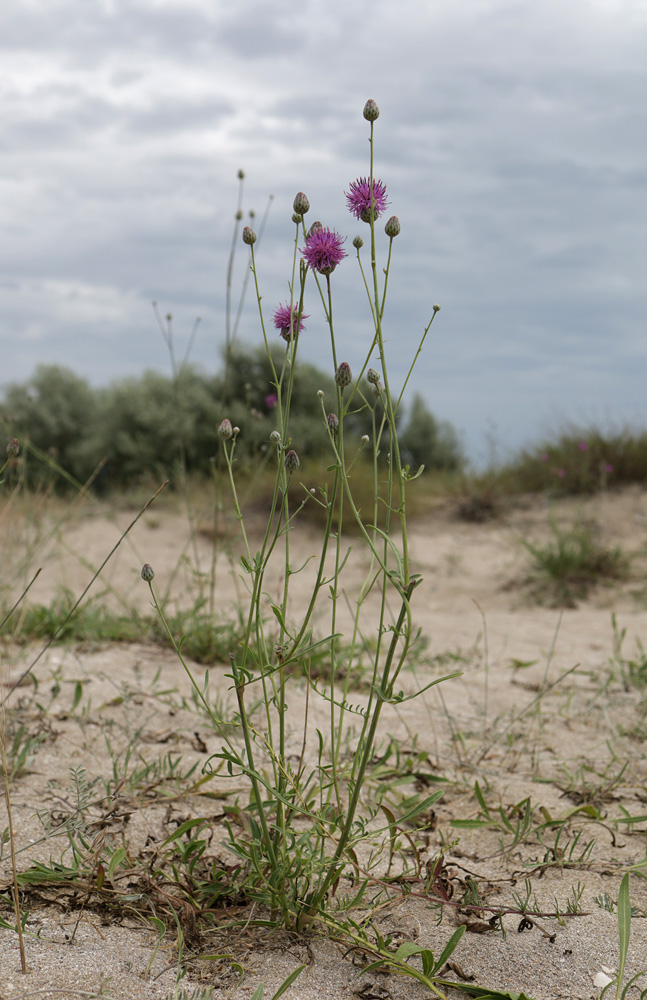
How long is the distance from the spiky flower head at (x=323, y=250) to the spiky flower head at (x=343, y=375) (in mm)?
158

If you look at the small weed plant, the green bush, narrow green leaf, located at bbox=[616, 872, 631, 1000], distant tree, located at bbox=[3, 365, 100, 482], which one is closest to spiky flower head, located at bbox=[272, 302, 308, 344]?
narrow green leaf, located at bbox=[616, 872, 631, 1000]

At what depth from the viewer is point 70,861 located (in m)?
1.50

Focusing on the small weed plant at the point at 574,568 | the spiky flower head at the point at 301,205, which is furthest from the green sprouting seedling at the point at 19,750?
the small weed plant at the point at 574,568

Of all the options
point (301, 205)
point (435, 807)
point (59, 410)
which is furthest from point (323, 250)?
point (59, 410)

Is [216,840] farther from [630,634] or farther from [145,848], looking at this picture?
[630,634]

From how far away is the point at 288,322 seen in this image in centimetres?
131

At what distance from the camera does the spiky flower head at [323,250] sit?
3.93 feet

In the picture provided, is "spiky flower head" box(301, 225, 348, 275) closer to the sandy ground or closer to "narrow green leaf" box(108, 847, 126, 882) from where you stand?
the sandy ground

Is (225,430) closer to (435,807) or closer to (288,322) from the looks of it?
(288,322)

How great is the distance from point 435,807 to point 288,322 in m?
1.24

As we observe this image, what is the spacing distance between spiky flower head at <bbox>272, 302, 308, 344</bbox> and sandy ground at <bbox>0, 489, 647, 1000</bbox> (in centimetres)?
73

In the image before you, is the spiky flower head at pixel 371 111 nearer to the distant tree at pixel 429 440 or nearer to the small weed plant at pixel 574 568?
the small weed plant at pixel 574 568

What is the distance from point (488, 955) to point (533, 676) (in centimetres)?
183

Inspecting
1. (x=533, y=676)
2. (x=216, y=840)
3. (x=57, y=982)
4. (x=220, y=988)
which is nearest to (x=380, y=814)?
(x=216, y=840)
